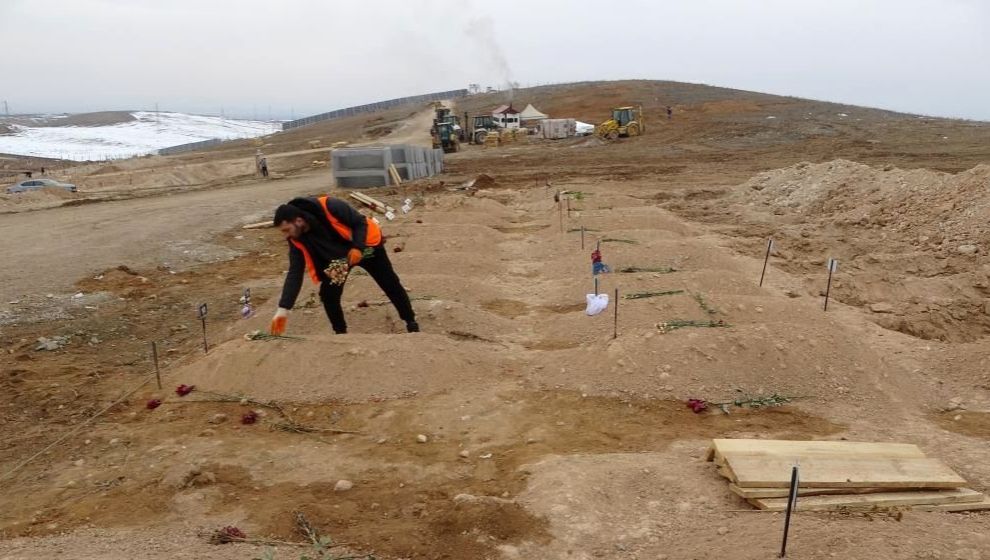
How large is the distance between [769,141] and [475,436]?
960 inches

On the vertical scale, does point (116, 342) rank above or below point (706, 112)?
below

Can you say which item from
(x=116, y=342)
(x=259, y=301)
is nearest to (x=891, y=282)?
(x=259, y=301)

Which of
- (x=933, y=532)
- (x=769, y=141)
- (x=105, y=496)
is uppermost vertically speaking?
(x=769, y=141)

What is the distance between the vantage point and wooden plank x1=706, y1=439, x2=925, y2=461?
142 inches

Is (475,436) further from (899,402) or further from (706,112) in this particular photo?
(706,112)

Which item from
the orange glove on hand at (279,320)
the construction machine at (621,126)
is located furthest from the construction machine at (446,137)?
the orange glove on hand at (279,320)

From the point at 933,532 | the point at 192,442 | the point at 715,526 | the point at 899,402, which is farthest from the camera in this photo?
the point at 899,402

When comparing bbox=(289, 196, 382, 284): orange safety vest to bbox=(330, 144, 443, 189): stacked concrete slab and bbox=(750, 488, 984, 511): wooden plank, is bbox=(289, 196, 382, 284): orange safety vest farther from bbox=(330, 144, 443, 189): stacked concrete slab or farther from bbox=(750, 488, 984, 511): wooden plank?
bbox=(330, 144, 443, 189): stacked concrete slab

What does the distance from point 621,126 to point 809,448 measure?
26194 mm

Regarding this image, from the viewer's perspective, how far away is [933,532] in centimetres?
299

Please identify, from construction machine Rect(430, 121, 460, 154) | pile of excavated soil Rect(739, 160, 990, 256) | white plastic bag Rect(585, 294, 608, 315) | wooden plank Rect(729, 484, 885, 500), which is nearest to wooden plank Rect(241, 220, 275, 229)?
white plastic bag Rect(585, 294, 608, 315)

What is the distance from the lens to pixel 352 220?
207 inches

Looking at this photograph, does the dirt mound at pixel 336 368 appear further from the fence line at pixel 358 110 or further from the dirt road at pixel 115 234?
the fence line at pixel 358 110

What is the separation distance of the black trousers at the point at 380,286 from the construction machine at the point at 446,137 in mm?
22673
